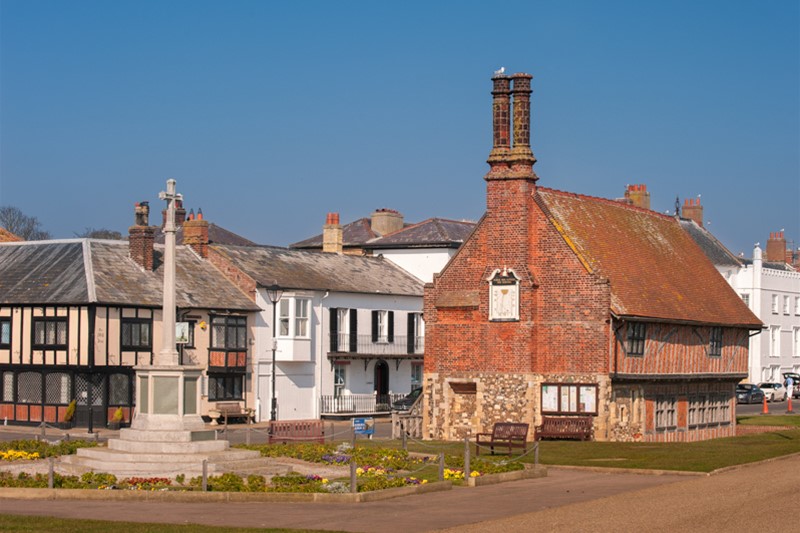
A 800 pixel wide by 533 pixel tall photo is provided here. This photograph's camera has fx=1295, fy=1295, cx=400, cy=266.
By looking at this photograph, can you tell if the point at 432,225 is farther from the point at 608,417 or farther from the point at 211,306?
the point at 608,417

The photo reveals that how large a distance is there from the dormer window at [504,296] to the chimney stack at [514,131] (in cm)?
313

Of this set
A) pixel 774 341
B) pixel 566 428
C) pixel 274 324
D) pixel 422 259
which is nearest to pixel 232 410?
pixel 274 324

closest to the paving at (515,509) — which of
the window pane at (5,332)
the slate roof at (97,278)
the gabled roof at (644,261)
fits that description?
the gabled roof at (644,261)

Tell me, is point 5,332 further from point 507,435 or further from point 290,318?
point 507,435

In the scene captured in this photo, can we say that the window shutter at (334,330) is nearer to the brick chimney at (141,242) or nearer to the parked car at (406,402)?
the parked car at (406,402)

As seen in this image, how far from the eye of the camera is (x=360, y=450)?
31.3 metres

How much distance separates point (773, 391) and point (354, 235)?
2628cm

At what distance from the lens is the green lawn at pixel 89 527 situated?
19.0 m

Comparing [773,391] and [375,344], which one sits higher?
[375,344]

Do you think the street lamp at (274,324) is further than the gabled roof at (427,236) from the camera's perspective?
No

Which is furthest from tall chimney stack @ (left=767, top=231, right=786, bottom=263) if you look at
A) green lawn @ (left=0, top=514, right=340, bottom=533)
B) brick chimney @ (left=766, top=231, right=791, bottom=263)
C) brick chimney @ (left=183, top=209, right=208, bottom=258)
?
green lawn @ (left=0, top=514, right=340, bottom=533)

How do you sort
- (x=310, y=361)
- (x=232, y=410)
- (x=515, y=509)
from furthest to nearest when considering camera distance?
(x=310, y=361) < (x=232, y=410) < (x=515, y=509)

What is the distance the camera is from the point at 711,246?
83.8m

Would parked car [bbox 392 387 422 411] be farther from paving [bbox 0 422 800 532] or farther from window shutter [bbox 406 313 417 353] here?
paving [bbox 0 422 800 532]
